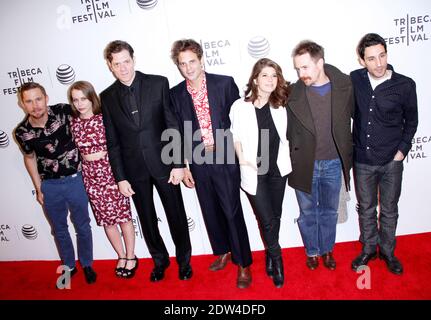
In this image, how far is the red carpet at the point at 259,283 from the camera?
286 cm

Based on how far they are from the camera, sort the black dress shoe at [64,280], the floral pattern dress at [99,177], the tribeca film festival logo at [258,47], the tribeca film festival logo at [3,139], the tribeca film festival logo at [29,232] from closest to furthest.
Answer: the floral pattern dress at [99,177]
the tribeca film festival logo at [258,47]
the black dress shoe at [64,280]
the tribeca film festival logo at [3,139]
the tribeca film festival logo at [29,232]

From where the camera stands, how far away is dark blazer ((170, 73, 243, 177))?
2.79 metres

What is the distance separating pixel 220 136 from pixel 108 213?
1.37 m

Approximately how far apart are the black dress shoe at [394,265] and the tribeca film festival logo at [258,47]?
2259 mm

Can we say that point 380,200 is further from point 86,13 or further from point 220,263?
point 86,13

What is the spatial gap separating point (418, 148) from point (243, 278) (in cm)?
222

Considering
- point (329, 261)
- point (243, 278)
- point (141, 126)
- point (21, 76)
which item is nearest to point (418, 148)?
point (329, 261)

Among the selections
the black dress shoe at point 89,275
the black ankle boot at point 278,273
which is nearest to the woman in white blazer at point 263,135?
the black ankle boot at point 278,273

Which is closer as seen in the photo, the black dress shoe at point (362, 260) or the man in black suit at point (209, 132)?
the man in black suit at point (209, 132)

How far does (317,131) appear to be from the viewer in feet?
8.89

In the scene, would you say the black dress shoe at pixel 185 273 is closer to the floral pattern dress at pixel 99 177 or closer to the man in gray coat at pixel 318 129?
the floral pattern dress at pixel 99 177

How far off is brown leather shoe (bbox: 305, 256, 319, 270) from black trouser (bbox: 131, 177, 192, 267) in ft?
3.96

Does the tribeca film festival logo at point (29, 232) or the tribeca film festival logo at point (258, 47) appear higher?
the tribeca film festival logo at point (258, 47)

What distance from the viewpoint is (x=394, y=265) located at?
299cm
